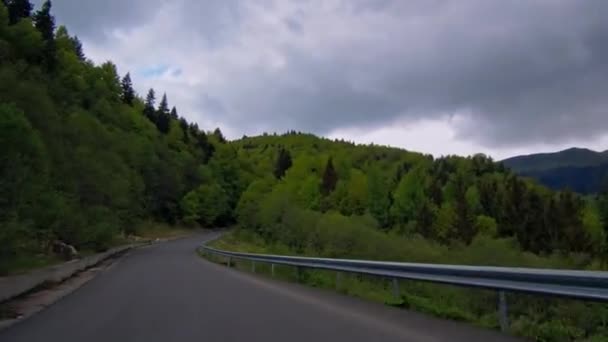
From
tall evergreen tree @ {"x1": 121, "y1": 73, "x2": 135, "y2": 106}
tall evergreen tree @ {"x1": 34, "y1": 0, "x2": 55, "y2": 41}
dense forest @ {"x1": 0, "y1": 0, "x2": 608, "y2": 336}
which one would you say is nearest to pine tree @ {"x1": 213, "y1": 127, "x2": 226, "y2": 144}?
dense forest @ {"x1": 0, "y1": 0, "x2": 608, "y2": 336}

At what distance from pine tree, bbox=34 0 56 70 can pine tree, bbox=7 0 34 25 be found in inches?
72.3

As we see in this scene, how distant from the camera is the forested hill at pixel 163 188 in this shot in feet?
95.3

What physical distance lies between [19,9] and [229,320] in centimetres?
6552

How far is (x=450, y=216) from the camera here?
92.3 m

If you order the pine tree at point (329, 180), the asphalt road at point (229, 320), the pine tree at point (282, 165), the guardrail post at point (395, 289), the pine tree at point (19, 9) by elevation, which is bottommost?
the asphalt road at point (229, 320)

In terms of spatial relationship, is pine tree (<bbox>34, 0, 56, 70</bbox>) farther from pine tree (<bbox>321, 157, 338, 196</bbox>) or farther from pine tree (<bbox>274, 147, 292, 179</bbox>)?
pine tree (<bbox>274, 147, 292, 179</bbox>)

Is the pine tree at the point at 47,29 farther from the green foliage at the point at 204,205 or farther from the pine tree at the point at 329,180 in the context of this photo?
the pine tree at the point at 329,180

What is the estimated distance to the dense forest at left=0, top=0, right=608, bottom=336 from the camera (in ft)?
91.4

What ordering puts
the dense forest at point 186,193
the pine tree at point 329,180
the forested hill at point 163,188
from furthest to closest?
the pine tree at point 329,180
the forested hill at point 163,188
the dense forest at point 186,193

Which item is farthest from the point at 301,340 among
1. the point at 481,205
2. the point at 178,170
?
the point at 178,170

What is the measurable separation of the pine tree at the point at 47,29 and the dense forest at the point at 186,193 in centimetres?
22

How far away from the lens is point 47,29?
68.6m

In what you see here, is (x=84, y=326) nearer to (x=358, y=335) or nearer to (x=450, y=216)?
(x=358, y=335)

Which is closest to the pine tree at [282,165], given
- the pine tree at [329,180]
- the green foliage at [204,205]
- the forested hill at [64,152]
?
the pine tree at [329,180]
